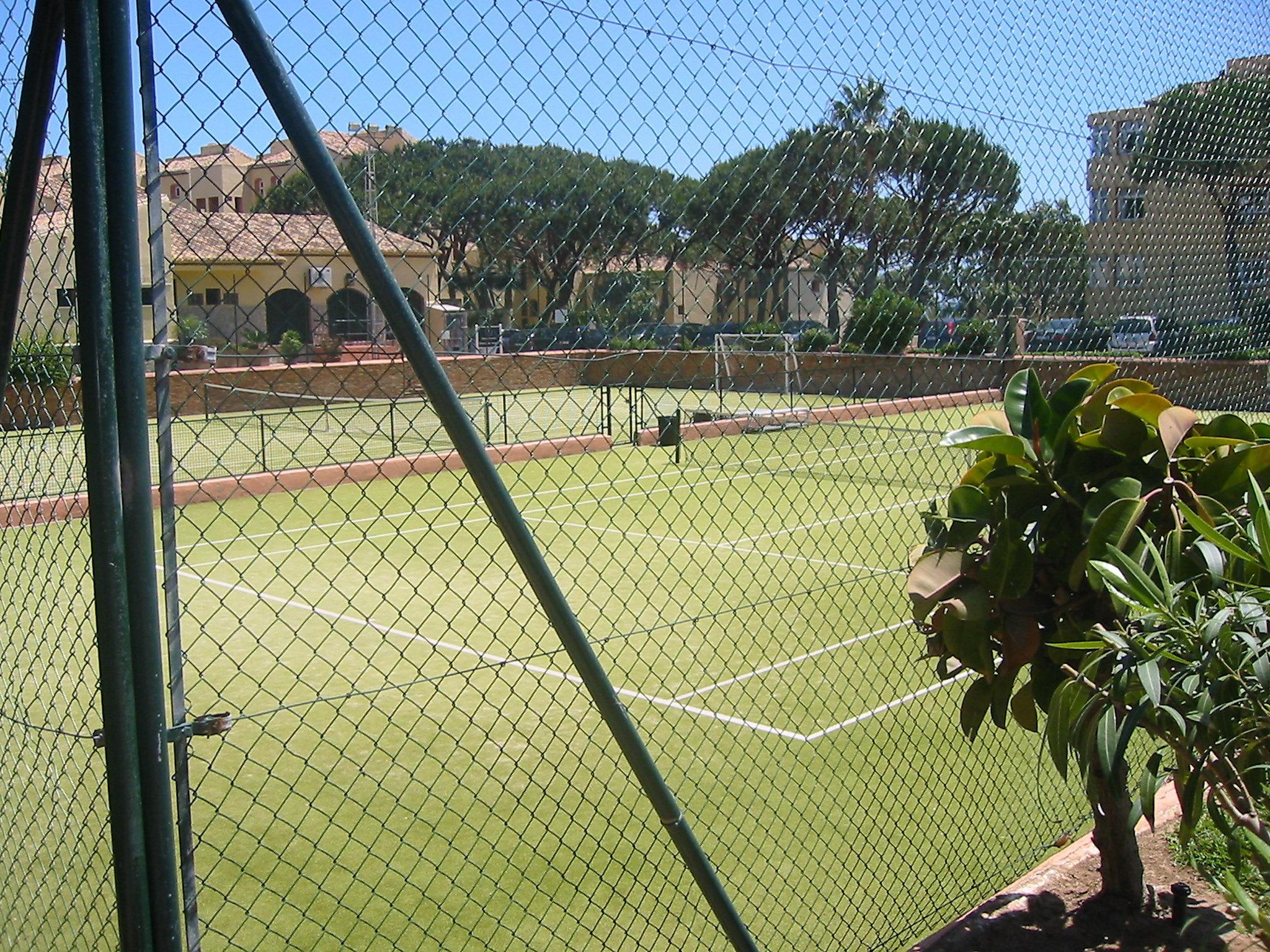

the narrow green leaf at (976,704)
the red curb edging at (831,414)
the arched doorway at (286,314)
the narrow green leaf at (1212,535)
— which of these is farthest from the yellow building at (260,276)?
the red curb edging at (831,414)

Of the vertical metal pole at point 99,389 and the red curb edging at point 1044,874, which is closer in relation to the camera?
the vertical metal pole at point 99,389

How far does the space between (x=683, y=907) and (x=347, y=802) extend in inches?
84.3

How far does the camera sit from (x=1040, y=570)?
3.76 m

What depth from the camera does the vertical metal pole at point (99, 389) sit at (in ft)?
7.38

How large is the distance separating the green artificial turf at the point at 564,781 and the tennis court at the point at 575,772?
0.03m

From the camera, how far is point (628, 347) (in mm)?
3982

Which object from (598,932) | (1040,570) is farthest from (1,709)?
(1040,570)

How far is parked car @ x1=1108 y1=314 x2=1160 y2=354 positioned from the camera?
609 cm

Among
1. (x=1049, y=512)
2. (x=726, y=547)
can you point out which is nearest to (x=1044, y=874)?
(x=1049, y=512)

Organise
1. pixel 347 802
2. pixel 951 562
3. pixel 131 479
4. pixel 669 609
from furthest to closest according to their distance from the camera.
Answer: pixel 669 609, pixel 347 802, pixel 951 562, pixel 131 479

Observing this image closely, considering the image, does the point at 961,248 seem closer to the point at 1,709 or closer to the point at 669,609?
the point at 1,709

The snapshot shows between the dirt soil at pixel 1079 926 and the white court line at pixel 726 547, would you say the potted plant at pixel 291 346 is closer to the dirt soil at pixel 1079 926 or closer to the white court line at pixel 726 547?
the dirt soil at pixel 1079 926

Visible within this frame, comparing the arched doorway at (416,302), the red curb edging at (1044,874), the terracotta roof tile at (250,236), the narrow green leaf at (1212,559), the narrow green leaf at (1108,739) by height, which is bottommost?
the red curb edging at (1044,874)

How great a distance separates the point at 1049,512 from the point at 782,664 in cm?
521
